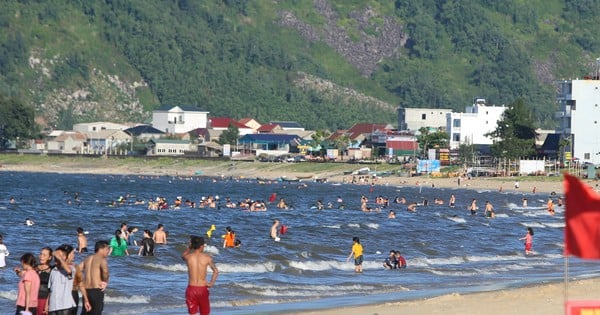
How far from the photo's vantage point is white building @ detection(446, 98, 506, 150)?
5566 inches

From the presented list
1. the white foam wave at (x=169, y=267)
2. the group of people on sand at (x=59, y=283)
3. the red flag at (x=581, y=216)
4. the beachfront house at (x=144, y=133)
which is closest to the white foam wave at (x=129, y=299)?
the white foam wave at (x=169, y=267)

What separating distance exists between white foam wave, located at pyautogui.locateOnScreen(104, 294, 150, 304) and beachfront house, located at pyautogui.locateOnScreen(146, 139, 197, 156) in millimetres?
134205

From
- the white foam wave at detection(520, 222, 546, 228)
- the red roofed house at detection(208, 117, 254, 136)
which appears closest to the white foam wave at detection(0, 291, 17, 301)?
the white foam wave at detection(520, 222, 546, 228)

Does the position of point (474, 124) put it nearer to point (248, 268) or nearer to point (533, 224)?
point (533, 224)

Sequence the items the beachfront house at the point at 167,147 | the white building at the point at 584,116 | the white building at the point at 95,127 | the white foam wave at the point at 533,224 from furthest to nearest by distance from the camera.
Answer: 1. the white building at the point at 95,127
2. the beachfront house at the point at 167,147
3. the white building at the point at 584,116
4. the white foam wave at the point at 533,224

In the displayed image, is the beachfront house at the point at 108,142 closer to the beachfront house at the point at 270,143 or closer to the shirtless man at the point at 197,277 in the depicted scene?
the beachfront house at the point at 270,143

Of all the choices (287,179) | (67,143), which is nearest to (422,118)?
(67,143)

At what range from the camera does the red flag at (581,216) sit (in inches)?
471

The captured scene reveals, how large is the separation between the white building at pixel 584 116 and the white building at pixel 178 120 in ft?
268

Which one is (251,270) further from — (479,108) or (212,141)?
(212,141)

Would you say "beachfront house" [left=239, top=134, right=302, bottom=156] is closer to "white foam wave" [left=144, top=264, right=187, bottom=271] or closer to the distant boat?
the distant boat

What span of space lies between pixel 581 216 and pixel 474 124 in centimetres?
13150

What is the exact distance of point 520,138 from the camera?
390ft

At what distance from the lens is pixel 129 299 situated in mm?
26531
